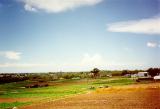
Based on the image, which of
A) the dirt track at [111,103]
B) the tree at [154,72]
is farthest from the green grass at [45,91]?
the tree at [154,72]

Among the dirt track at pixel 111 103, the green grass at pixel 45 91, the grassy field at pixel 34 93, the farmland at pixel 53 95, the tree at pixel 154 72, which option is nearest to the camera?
the dirt track at pixel 111 103

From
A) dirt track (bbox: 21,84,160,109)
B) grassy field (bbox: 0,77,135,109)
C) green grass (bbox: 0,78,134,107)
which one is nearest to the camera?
dirt track (bbox: 21,84,160,109)

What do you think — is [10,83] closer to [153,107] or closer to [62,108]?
[62,108]

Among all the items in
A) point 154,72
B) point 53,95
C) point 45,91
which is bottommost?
point 53,95

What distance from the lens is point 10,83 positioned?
54.5 metres

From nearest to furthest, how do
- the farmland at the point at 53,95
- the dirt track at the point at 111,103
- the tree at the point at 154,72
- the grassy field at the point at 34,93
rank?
the dirt track at the point at 111,103, the farmland at the point at 53,95, the grassy field at the point at 34,93, the tree at the point at 154,72

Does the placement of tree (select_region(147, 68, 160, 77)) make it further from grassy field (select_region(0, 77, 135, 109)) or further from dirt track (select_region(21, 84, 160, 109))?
dirt track (select_region(21, 84, 160, 109))

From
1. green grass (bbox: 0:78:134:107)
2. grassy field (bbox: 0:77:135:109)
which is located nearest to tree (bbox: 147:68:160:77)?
green grass (bbox: 0:78:134:107)

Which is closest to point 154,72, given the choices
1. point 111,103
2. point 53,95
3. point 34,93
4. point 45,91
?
point 45,91

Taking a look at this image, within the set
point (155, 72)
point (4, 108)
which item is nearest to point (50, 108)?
point (4, 108)

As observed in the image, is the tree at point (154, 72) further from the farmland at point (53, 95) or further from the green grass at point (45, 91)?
the farmland at point (53, 95)

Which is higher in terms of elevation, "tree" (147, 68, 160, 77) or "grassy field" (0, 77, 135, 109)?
"tree" (147, 68, 160, 77)

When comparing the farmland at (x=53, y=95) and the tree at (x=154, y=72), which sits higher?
the tree at (x=154, y=72)

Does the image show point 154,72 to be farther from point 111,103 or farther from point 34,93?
point 111,103
